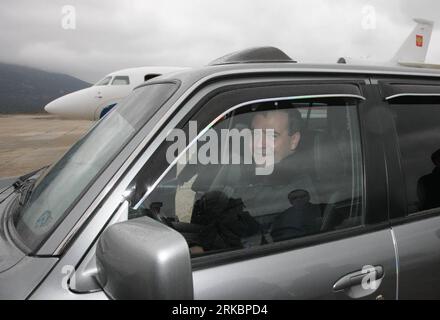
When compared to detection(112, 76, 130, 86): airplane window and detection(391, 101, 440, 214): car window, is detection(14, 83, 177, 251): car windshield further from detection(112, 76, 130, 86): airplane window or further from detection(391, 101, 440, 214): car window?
detection(112, 76, 130, 86): airplane window

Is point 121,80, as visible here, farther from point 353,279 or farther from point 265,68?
point 353,279

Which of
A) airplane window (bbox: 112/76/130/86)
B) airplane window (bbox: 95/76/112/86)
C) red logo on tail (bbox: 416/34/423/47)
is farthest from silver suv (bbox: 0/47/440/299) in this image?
red logo on tail (bbox: 416/34/423/47)

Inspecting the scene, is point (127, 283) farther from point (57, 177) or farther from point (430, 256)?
point (430, 256)

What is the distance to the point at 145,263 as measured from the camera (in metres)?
1.08

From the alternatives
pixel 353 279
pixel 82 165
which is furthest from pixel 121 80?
pixel 353 279

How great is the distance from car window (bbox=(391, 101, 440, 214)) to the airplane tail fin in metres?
22.5

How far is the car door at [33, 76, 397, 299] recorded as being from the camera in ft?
4.60

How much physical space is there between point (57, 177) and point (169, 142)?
66cm

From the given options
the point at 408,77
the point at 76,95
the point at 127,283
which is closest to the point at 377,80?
the point at 408,77

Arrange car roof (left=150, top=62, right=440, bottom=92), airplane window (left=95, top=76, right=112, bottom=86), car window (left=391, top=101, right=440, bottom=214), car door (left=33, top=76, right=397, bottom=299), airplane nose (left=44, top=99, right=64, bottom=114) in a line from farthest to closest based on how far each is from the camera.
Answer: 1. airplane nose (left=44, top=99, right=64, bottom=114)
2. airplane window (left=95, top=76, right=112, bottom=86)
3. car window (left=391, top=101, right=440, bottom=214)
4. car roof (left=150, top=62, right=440, bottom=92)
5. car door (left=33, top=76, right=397, bottom=299)

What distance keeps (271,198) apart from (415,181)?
2.53 ft

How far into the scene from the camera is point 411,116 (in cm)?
203

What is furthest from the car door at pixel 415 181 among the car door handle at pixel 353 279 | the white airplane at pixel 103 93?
the white airplane at pixel 103 93

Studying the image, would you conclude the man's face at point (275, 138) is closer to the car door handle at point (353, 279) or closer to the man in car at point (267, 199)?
the man in car at point (267, 199)
